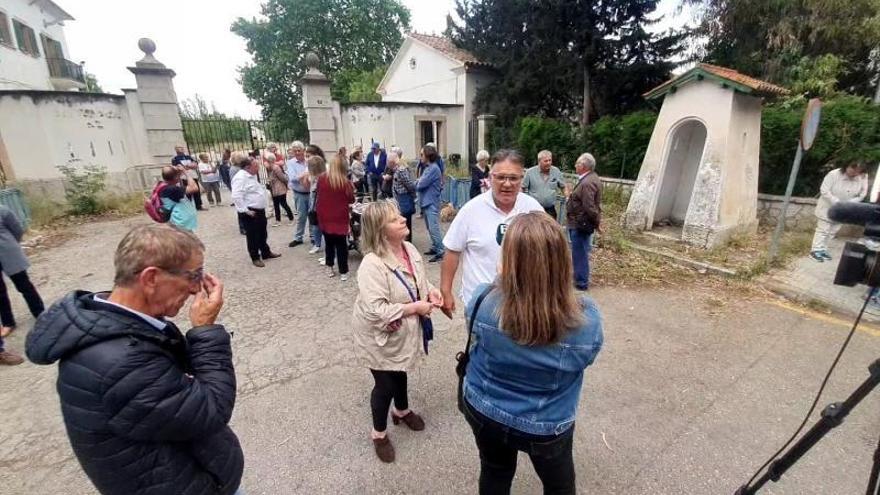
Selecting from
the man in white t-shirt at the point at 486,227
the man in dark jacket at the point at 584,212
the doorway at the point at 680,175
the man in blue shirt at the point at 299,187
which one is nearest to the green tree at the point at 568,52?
the doorway at the point at 680,175

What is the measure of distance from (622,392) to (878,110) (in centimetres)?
821

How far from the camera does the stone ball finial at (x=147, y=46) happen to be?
8.97 m

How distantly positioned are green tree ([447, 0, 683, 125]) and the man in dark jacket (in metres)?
9.08

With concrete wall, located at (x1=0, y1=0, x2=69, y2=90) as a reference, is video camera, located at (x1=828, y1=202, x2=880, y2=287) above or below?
below

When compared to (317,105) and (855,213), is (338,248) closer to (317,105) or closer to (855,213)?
(855,213)

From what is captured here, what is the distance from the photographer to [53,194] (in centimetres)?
894

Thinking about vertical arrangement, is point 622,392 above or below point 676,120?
below

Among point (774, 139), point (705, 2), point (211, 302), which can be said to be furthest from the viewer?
point (705, 2)

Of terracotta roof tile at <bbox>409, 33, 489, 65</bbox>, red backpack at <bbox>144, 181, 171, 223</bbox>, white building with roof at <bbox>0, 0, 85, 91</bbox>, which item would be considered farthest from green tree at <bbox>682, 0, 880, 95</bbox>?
white building with roof at <bbox>0, 0, 85, 91</bbox>

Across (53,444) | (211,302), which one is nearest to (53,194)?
(53,444)

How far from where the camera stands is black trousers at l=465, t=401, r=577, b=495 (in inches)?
59.5

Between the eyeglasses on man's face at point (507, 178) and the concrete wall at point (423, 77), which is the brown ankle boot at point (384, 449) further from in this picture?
the concrete wall at point (423, 77)

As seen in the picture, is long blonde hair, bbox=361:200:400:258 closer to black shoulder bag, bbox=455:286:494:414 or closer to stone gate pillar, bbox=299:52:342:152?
black shoulder bag, bbox=455:286:494:414

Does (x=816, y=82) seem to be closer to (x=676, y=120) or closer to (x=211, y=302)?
(x=676, y=120)
